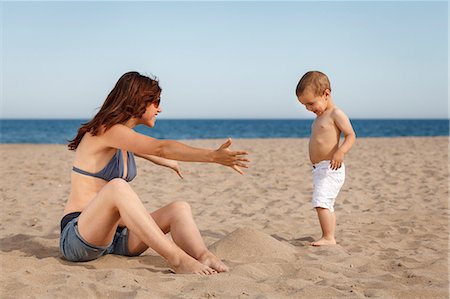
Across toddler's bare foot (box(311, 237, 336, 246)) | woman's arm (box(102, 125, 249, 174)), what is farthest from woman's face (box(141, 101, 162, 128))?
toddler's bare foot (box(311, 237, 336, 246))

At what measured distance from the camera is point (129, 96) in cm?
371

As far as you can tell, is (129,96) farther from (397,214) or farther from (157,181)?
→ (157,181)

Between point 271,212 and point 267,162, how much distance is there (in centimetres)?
538

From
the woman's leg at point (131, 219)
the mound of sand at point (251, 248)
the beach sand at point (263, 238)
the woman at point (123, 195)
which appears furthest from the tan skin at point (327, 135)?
the woman's leg at point (131, 219)

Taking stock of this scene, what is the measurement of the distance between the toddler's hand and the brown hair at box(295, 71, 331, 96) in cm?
Answer: 54

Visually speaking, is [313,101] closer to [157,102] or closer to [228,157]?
[157,102]

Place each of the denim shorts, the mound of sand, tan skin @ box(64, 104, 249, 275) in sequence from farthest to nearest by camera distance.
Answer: the mound of sand
the denim shorts
tan skin @ box(64, 104, 249, 275)

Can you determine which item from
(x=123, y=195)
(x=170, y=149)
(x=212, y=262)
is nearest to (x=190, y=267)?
(x=212, y=262)

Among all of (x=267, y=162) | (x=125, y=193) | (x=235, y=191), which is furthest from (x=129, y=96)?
(x=267, y=162)

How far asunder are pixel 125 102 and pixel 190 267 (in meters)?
1.18

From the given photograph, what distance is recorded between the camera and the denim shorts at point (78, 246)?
12.3 feet

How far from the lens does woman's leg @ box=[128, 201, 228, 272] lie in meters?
3.79

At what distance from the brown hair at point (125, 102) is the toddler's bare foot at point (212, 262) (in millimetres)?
1057

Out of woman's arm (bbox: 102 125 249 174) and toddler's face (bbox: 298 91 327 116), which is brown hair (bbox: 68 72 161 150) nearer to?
woman's arm (bbox: 102 125 249 174)
